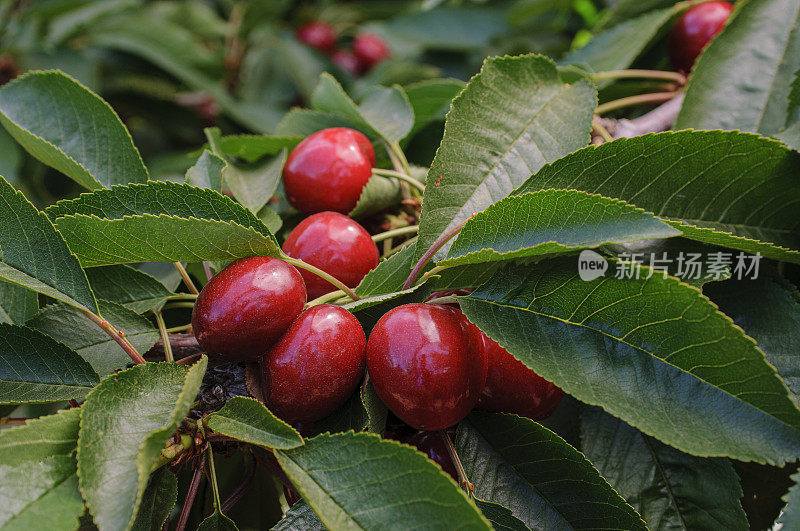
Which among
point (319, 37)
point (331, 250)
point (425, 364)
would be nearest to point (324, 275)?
point (331, 250)

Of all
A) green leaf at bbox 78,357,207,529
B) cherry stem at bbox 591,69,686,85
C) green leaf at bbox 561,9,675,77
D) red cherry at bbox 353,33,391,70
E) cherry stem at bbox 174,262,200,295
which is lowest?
green leaf at bbox 78,357,207,529

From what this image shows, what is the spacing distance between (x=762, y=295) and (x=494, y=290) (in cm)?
35

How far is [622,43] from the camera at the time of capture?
1.10 meters

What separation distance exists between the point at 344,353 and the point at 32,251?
304 mm

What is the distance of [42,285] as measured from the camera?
548 millimetres

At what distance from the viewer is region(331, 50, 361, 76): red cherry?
90.3 inches

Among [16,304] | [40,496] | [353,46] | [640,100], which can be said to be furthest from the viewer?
[353,46]

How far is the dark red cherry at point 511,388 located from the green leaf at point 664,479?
0.31 feet

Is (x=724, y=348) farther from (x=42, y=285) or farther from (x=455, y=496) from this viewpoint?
(x=42, y=285)

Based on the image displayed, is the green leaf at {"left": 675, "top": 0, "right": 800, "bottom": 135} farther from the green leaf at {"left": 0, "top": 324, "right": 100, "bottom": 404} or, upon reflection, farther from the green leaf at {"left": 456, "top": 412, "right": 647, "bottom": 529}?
the green leaf at {"left": 0, "top": 324, "right": 100, "bottom": 404}


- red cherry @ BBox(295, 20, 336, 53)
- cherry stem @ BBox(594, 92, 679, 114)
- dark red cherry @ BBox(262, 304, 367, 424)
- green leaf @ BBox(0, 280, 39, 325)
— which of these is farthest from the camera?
red cherry @ BBox(295, 20, 336, 53)

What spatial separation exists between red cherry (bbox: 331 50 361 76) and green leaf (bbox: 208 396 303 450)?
1.97m

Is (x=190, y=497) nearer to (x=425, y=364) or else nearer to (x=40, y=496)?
(x=40, y=496)

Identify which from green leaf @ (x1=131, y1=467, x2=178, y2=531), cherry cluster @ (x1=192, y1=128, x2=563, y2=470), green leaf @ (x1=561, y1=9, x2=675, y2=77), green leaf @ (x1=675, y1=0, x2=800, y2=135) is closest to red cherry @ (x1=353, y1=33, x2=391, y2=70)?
green leaf @ (x1=561, y1=9, x2=675, y2=77)
